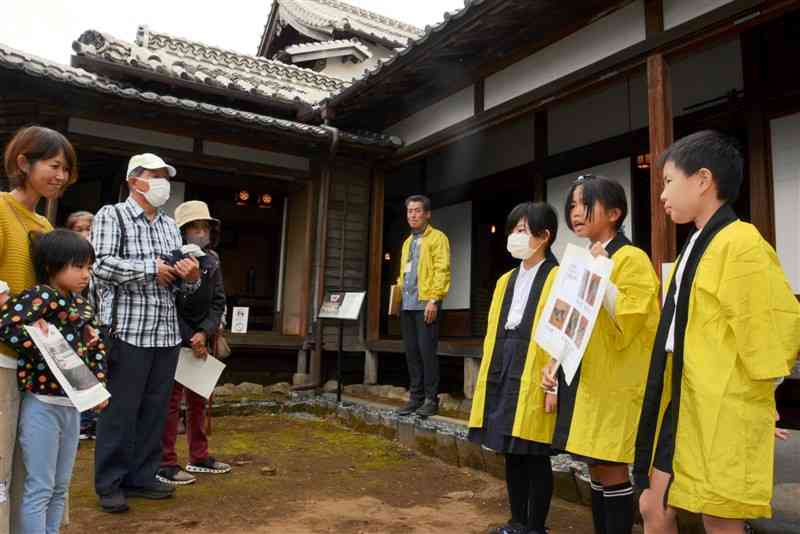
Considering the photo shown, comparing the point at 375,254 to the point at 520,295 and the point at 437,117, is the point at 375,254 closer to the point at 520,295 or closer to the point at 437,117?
the point at 437,117

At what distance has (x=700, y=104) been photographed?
6.58 metres

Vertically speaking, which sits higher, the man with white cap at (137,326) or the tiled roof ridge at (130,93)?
the tiled roof ridge at (130,93)

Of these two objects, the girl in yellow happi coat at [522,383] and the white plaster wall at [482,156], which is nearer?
the girl in yellow happi coat at [522,383]

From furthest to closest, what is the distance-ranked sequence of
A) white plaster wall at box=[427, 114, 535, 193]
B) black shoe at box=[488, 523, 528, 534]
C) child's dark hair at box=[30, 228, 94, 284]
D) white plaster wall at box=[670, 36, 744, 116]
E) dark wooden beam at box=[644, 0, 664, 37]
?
white plaster wall at box=[427, 114, 535, 193]
white plaster wall at box=[670, 36, 744, 116]
dark wooden beam at box=[644, 0, 664, 37]
black shoe at box=[488, 523, 528, 534]
child's dark hair at box=[30, 228, 94, 284]

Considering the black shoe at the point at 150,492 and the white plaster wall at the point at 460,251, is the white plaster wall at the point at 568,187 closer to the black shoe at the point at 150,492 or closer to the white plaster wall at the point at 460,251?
the white plaster wall at the point at 460,251

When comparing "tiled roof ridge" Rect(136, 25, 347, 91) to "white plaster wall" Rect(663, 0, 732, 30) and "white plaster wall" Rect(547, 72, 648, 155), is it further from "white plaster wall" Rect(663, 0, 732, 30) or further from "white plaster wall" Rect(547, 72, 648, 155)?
"white plaster wall" Rect(663, 0, 732, 30)

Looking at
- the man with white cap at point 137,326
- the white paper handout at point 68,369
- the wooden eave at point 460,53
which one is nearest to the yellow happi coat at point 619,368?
the white paper handout at point 68,369

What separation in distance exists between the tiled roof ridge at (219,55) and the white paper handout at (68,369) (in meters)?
8.16

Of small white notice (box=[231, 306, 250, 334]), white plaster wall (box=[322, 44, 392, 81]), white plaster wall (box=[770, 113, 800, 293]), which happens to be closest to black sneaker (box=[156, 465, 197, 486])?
small white notice (box=[231, 306, 250, 334])

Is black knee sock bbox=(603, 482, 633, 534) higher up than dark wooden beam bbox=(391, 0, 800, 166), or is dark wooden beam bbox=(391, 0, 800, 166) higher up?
dark wooden beam bbox=(391, 0, 800, 166)

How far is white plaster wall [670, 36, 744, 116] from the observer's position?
6.21 metres

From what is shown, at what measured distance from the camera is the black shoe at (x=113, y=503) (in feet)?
11.4

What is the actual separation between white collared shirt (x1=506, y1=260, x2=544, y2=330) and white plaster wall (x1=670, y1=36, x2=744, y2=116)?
161 inches

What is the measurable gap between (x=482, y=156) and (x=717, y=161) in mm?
7518
